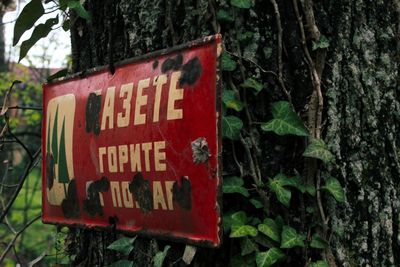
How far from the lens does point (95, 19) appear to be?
1.73 m

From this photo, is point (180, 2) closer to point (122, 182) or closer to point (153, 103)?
point (153, 103)

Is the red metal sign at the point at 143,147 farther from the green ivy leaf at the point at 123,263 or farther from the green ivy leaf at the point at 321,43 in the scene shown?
the green ivy leaf at the point at 321,43

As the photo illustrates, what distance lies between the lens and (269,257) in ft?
4.01

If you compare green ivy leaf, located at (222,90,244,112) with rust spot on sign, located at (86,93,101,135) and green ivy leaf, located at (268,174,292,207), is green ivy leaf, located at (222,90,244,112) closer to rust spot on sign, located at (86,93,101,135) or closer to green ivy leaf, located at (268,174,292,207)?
green ivy leaf, located at (268,174,292,207)

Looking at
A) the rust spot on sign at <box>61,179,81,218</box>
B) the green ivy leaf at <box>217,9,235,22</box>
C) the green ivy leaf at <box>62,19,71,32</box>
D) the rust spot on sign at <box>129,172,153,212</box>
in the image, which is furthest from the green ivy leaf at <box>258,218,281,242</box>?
the green ivy leaf at <box>62,19,71,32</box>

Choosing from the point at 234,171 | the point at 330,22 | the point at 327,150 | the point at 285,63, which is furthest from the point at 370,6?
the point at 234,171

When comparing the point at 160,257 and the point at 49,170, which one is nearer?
the point at 160,257

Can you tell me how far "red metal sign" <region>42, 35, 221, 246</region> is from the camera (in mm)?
1142

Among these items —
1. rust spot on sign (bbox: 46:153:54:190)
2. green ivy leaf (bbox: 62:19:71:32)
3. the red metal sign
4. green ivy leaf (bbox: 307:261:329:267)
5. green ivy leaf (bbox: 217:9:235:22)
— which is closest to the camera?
the red metal sign

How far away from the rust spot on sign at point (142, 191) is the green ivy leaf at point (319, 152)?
0.38 metres

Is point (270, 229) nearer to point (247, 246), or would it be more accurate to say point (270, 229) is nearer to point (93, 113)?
point (247, 246)

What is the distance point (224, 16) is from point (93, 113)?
460 mm

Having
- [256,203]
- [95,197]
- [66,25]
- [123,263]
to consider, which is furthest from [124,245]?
[66,25]

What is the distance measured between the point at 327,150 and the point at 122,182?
0.51 metres
